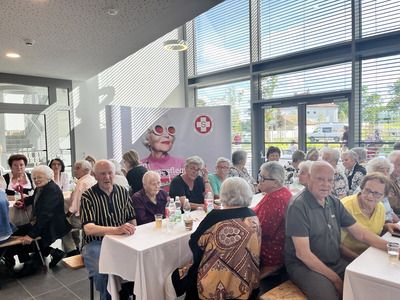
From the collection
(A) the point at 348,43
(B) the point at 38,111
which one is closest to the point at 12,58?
(B) the point at 38,111

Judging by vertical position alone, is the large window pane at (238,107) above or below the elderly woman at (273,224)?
above

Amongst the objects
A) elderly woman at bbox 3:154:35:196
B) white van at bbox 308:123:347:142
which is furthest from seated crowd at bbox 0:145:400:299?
white van at bbox 308:123:347:142

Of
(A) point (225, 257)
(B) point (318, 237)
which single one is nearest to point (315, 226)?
(B) point (318, 237)

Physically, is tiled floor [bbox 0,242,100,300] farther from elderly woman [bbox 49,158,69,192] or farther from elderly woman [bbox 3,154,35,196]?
elderly woman [bbox 49,158,69,192]

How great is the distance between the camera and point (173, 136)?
593 centimetres

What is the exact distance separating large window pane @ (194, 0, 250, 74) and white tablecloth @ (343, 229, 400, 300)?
5812mm

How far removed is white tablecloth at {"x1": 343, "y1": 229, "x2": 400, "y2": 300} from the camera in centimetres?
155

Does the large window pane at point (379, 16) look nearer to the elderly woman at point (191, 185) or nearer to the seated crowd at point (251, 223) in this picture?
the seated crowd at point (251, 223)

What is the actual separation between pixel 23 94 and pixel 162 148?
2962mm

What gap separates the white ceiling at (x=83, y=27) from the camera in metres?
2.85

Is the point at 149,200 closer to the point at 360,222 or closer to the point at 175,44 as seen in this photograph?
the point at 360,222

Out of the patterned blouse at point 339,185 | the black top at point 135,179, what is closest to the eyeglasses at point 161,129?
the black top at point 135,179

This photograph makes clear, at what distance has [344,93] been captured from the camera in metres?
5.41

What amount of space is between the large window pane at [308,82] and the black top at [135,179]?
12.1ft
